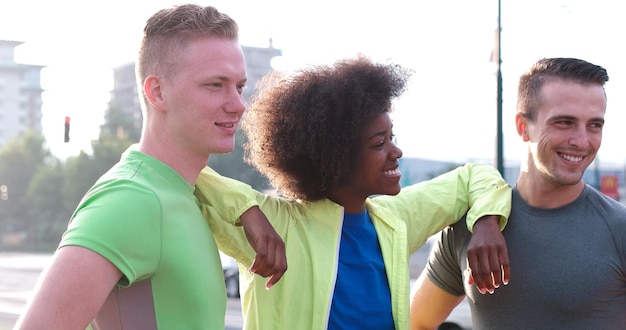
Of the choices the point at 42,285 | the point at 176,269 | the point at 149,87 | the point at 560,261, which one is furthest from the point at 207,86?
the point at 560,261

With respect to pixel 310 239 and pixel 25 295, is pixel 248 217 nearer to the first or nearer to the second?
pixel 310 239

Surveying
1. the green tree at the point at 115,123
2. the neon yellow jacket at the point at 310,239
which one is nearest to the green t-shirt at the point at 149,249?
the neon yellow jacket at the point at 310,239

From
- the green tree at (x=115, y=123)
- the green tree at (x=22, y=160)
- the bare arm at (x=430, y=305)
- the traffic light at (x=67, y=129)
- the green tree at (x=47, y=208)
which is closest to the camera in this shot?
the bare arm at (x=430, y=305)

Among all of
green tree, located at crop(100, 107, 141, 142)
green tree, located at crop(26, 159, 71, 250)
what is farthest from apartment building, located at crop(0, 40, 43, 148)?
green tree, located at crop(26, 159, 71, 250)

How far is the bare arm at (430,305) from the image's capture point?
146 inches

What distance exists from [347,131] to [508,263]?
2.38ft

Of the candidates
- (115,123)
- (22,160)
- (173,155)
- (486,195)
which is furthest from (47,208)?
(173,155)

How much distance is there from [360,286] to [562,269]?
2.50 ft

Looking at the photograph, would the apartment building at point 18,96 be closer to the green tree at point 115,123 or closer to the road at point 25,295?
the green tree at point 115,123

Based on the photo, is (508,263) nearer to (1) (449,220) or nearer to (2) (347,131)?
(1) (449,220)

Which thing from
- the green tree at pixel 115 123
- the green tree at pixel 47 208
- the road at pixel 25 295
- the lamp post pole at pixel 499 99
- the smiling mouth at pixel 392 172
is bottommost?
the green tree at pixel 47 208

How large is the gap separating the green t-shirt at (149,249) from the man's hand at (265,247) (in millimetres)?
281

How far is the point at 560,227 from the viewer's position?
3322mm

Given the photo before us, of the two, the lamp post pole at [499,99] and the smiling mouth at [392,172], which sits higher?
the smiling mouth at [392,172]
